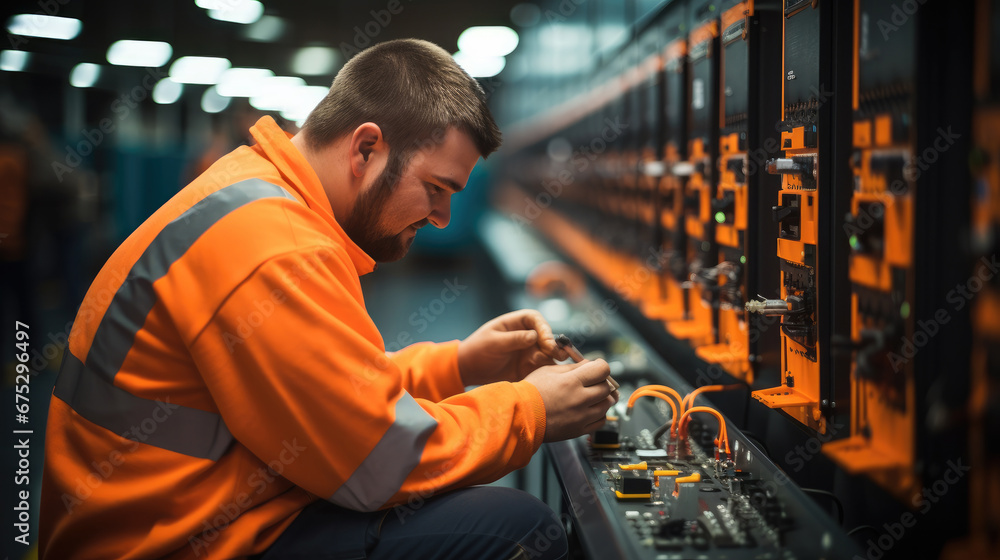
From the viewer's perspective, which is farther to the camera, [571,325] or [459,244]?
[459,244]

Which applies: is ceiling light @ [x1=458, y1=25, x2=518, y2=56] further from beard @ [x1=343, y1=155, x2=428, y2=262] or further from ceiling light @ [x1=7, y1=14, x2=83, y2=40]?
beard @ [x1=343, y1=155, x2=428, y2=262]

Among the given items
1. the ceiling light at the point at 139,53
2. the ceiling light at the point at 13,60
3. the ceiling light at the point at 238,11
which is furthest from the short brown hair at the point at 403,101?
the ceiling light at the point at 238,11

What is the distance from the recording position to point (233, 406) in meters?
1.28

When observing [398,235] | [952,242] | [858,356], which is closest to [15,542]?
[398,235]

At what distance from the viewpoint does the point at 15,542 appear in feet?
9.50

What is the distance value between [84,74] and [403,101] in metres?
6.77

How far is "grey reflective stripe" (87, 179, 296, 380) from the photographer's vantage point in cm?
134

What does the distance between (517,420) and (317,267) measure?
1.68 feet

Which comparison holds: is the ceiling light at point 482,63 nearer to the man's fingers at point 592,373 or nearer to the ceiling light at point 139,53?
the ceiling light at point 139,53

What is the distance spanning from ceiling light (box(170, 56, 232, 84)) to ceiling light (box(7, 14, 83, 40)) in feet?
4.91

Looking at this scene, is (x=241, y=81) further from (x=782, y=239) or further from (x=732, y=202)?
(x=782, y=239)

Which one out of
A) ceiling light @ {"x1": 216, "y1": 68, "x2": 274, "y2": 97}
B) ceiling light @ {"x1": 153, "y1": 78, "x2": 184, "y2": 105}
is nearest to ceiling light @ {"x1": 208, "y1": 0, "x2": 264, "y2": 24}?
ceiling light @ {"x1": 216, "y1": 68, "x2": 274, "y2": 97}

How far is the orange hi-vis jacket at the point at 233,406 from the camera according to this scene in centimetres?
126

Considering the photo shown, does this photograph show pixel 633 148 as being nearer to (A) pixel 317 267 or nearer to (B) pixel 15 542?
(A) pixel 317 267
